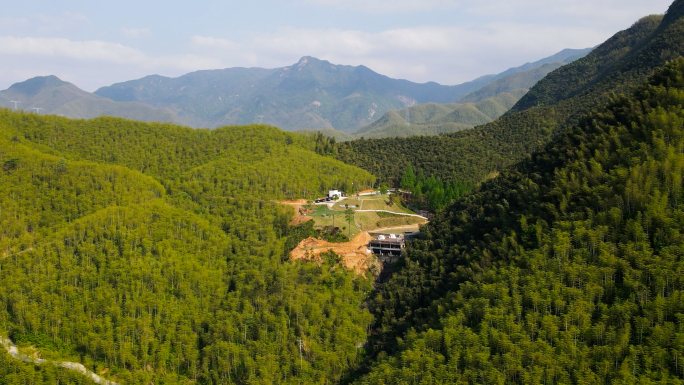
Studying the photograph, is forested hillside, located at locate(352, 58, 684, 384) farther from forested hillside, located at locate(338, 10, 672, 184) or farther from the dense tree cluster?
forested hillside, located at locate(338, 10, 672, 184)

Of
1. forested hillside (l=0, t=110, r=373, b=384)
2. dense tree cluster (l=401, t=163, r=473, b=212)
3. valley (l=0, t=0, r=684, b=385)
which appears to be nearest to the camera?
valley (l=0, t=0, r=684, b=385)

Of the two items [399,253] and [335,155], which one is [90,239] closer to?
[399,253]

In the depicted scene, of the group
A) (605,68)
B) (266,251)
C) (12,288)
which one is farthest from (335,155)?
(605,68)

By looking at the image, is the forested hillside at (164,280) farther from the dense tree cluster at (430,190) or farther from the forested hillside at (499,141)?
the forested hillside at (499,141)

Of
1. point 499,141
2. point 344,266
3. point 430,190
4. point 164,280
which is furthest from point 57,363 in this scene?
point 499,141

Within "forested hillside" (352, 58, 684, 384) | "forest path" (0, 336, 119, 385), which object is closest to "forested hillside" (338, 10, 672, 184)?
"forested hillside" (352, 58, 684, 384)
